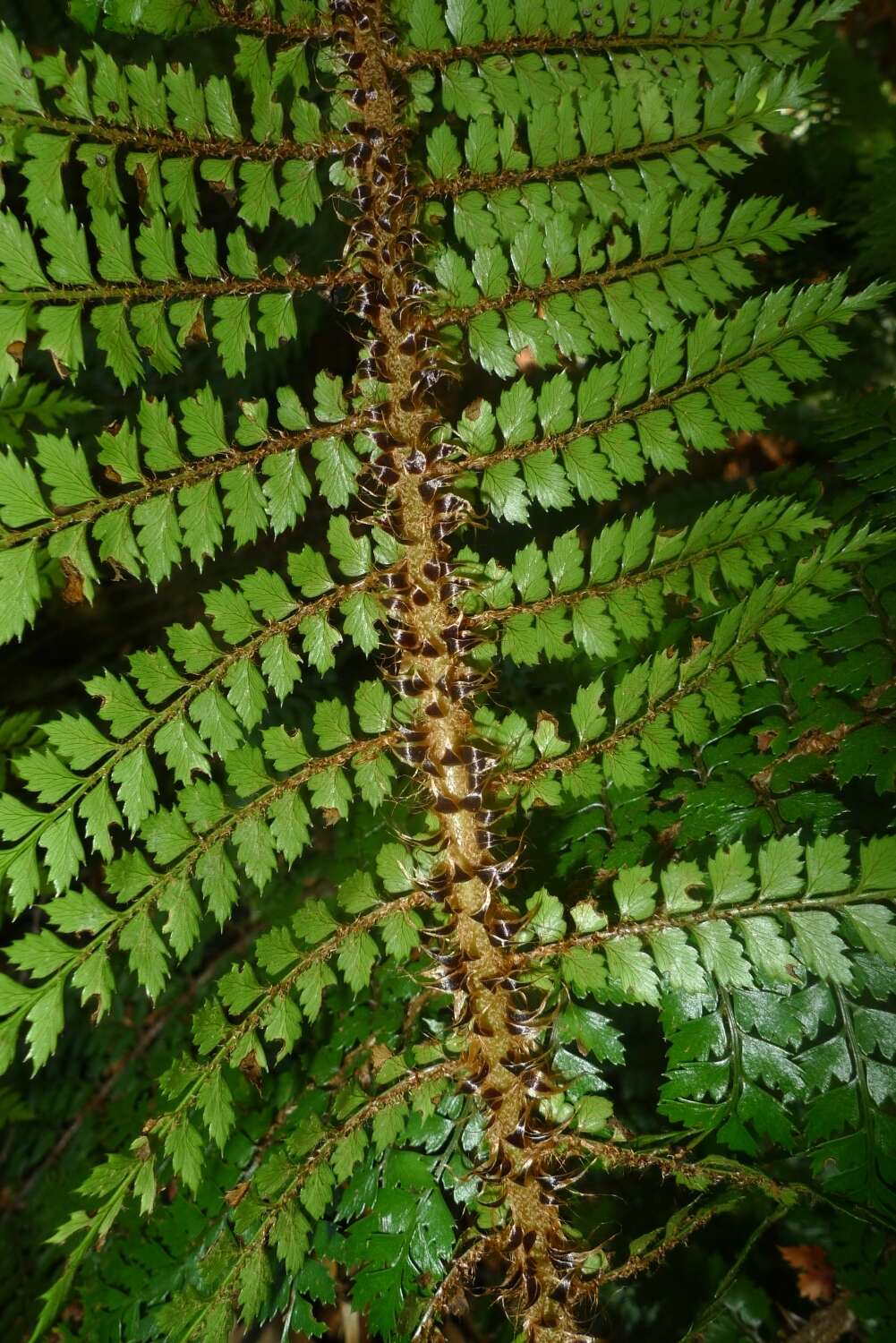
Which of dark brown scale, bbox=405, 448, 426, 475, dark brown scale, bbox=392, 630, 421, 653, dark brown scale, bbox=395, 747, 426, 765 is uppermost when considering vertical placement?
dark brown scale, bbox=405, 448, 426, 475

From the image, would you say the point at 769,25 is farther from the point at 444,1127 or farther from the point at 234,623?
the point at 444,1127

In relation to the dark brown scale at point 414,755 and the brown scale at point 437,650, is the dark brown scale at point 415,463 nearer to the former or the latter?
the brown scale at point 437,650

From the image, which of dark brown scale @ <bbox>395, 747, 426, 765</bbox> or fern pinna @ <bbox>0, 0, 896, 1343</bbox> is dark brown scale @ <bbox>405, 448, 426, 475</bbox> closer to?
fern pinna @ <bbox>0, 0, 896, 1343</bbox>

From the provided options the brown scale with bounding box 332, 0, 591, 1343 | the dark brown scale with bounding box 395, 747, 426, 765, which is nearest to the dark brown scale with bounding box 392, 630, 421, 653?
the brown scale with bounding box 332, 0, 591, 1343

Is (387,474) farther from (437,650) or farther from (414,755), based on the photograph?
(414,755)

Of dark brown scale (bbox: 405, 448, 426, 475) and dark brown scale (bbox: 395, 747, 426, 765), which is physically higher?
dark brown scale (bbox: 405, 448, 426, 475)

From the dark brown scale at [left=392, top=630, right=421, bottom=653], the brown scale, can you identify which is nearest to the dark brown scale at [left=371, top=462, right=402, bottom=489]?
the brown scale

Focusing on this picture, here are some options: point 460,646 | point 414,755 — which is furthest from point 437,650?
point 414,755

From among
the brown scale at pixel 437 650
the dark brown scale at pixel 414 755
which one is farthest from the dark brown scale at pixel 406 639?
the dark brown scale at pixel 414 755
